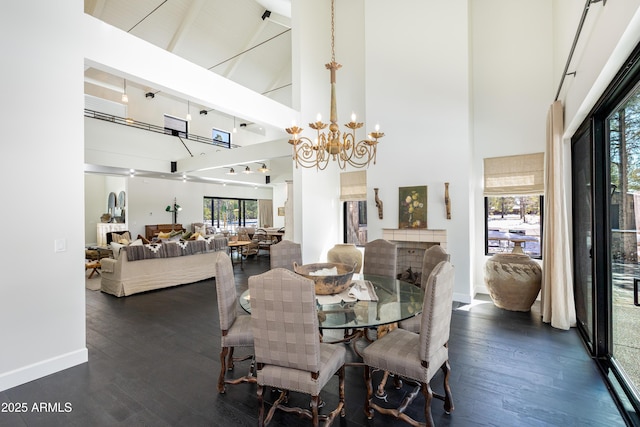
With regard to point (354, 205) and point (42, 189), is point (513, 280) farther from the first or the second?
point (42, 189)

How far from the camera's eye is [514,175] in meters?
4.71

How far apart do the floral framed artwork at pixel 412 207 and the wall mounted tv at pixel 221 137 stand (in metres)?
9.68

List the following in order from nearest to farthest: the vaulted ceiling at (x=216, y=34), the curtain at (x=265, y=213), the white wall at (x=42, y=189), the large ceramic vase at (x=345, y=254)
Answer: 1. the white wall at (x=42, y=189)
2. the large ceramic vase at (x=345, y=254)
3. the vaulted ceiling at (x=216, y=34)
4. the curtain at (x=265, y=213)

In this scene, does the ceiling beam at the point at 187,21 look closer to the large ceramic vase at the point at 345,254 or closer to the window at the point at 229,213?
the window at the point at 229,213

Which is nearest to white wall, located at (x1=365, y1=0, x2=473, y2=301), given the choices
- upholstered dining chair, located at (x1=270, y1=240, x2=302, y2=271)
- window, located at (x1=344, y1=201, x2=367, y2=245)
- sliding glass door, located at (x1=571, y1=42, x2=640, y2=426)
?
window, located at (x1=344, y1=201, x2=367, y2=245)

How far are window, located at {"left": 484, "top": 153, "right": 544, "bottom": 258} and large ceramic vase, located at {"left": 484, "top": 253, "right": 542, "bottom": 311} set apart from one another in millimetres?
343

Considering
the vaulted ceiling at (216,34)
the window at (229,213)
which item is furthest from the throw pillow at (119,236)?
the vaulted ceiling at (216,34)

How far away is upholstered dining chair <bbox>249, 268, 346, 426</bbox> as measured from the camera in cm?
171

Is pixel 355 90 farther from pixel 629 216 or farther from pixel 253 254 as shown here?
pixel 253 254

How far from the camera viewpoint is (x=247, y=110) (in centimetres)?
457

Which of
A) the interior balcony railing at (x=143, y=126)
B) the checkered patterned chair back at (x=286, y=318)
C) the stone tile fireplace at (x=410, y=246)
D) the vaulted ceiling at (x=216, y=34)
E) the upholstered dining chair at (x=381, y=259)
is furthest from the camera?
the interior balcony railing at (x=143, y=126)

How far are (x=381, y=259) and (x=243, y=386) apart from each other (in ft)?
6.88

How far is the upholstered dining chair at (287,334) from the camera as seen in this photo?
1.71 m

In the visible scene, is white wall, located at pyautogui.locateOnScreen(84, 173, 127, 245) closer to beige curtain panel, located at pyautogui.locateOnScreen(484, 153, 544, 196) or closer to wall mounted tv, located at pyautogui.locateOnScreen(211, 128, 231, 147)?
wall mounted tv, located at pyautogui.locateOnScreen(211, 128, 231, 147)
